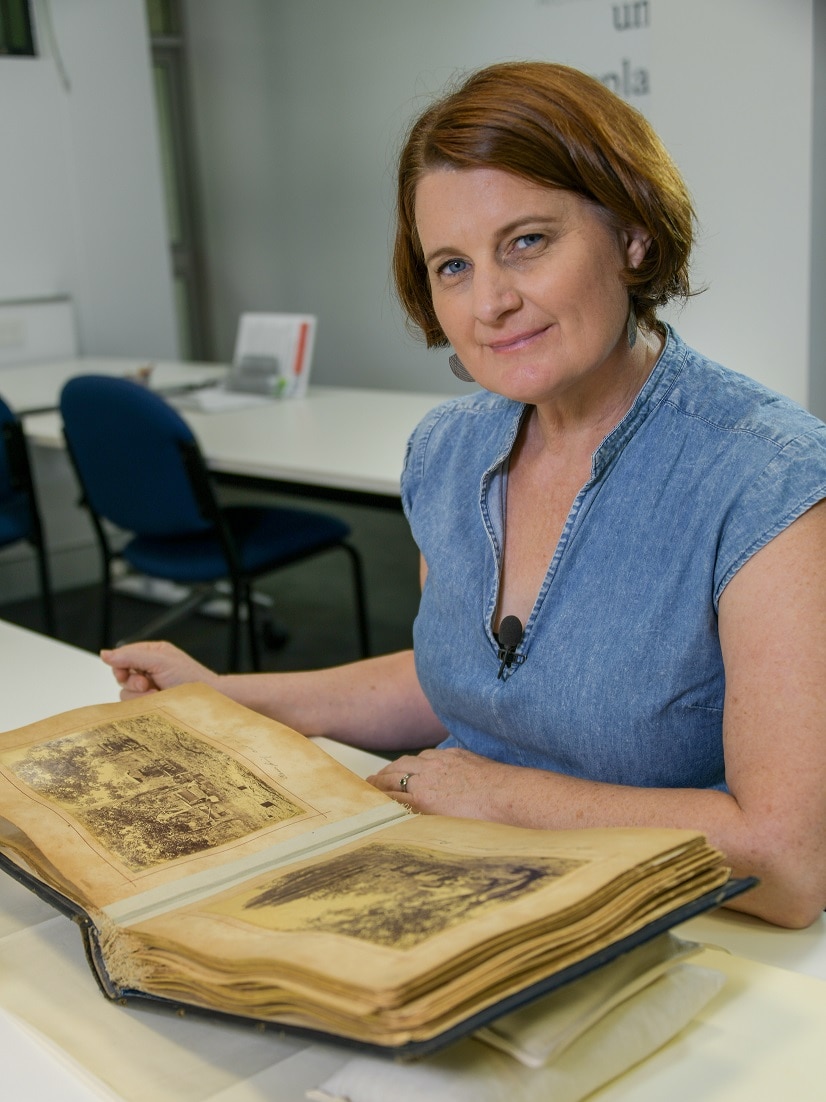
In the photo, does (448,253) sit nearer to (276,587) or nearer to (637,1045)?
(637,1045)

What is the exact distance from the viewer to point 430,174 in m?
1.03

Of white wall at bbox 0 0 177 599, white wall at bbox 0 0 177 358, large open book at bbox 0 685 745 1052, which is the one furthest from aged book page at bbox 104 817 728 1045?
white wall at bbox 0 0 177 358

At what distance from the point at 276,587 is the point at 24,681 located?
327 cm

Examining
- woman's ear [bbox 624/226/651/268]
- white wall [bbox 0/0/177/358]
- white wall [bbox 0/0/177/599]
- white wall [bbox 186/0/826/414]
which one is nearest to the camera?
woman's ear [bbox 624/226/651/268]

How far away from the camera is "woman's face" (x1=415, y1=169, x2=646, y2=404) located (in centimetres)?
98

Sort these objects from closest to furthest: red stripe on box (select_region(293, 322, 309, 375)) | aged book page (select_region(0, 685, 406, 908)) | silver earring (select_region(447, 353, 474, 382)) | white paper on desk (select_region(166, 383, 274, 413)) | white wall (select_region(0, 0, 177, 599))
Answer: aged book page (select_region(0, 685, 406, 908)) < silver earring (select_region(447, 353, 474, 382)) < white paper on desk (select_region(166, 383, 274, 413)) < red stripe on box (select_region(293, 322, 309, 375)) < white wall (select_region(0, 0, 177, 599))

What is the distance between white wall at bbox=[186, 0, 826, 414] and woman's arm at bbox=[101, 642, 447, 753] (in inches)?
84.0

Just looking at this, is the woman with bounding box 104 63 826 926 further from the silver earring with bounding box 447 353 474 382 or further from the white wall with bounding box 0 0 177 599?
the white wall with bounding box 0 0 177 599

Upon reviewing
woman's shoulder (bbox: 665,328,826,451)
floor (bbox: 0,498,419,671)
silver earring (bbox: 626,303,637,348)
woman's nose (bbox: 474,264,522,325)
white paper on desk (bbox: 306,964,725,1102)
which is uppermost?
woman's nose (bbox: 474,264,522,325)

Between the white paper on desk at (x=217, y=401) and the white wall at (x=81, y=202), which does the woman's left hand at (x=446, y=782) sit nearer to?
the white paper on desk at (x=217, y=401)

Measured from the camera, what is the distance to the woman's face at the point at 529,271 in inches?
38.8

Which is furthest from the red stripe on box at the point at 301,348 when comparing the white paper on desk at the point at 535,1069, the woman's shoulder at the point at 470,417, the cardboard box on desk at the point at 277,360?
the white paper on desk at the point at 535,1069

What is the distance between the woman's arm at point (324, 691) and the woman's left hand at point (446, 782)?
0.21m

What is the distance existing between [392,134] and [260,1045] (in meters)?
2.64
